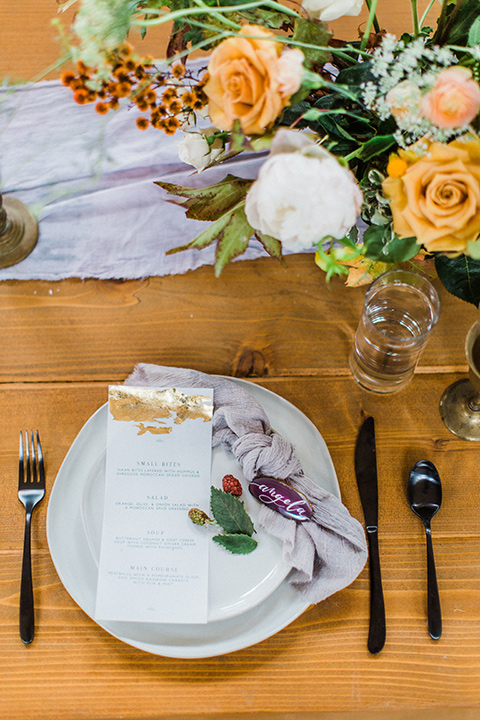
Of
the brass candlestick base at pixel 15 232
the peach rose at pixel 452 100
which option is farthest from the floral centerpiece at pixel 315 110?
the brass candlestick base at pixel 15 232

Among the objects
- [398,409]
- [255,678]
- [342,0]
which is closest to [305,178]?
[342,0]

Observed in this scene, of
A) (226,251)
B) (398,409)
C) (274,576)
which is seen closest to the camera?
(226,251)

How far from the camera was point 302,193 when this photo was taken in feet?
1.29

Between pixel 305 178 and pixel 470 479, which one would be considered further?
pixel 470 479

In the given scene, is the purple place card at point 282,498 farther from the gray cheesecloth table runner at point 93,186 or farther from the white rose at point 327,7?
the white rose at point 327,7

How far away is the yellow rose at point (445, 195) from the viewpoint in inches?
16.3

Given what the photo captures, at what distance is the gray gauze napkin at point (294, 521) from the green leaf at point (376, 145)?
1.13 feet

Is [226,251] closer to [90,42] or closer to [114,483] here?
[90,42]

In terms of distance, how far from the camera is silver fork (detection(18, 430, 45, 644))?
0.66m

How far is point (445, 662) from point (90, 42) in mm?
773

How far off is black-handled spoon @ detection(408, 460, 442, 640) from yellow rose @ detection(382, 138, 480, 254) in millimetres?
374

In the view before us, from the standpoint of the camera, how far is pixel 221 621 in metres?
0.65

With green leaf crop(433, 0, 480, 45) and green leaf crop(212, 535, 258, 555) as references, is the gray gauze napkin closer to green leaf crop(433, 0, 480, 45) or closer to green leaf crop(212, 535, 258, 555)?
green leaf crop(212, 535, 258, 555)

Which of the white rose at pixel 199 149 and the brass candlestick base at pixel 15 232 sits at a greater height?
the white rose at pixel 199 149
